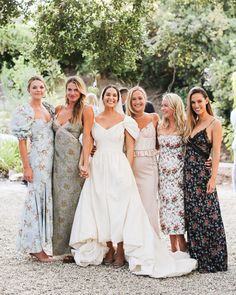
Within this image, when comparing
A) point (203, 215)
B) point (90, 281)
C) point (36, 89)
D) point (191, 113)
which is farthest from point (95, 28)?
point (90, 281)

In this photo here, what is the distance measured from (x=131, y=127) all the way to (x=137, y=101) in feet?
0.93

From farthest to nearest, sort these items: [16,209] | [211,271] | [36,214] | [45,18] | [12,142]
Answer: [12,142], [16,209], [45,18], [36,214], [211,271]

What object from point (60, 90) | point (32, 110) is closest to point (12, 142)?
point (60, 90)

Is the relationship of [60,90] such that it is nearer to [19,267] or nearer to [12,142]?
[12,142]

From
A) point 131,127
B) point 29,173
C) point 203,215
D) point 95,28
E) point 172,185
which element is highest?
point 95,28

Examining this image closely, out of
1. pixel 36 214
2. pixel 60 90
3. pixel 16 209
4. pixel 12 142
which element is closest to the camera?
pixel 36 214

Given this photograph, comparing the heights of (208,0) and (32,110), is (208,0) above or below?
above

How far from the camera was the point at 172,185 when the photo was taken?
532cm

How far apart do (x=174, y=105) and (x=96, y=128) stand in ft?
2.53

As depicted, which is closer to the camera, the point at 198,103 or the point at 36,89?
the point at 198,103

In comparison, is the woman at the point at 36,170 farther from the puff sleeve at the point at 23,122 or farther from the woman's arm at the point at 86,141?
the woman's arm at the point at 86,141

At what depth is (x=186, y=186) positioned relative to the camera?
5203 mm

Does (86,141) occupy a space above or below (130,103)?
below

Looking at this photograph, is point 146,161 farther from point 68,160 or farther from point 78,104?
point 78,104
